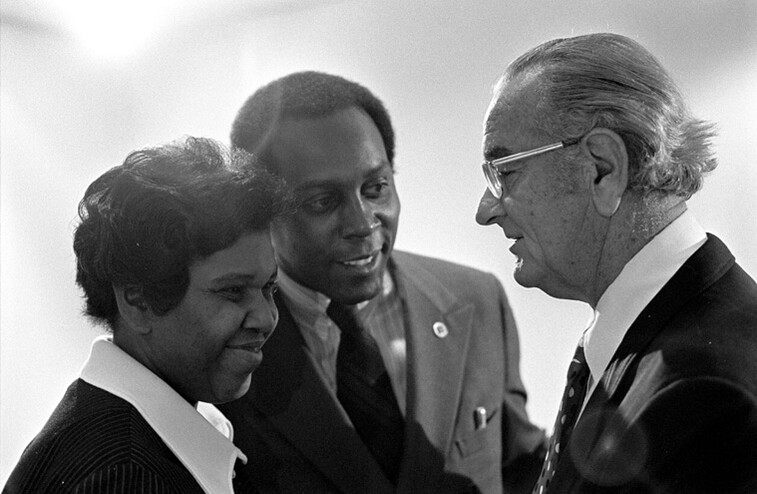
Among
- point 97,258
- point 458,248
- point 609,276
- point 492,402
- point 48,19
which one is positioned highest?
point 48,19

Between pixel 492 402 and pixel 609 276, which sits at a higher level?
pixel 609 276

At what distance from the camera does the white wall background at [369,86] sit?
4.87 ft

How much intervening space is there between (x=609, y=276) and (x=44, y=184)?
3.25 feet

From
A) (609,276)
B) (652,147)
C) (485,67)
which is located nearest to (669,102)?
(652,147)

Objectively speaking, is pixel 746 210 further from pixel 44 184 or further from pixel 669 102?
pixel 44 184

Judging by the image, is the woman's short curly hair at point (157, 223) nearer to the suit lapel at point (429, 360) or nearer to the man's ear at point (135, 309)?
the man's ear at point (135, 309)

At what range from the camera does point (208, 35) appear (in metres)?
1.62

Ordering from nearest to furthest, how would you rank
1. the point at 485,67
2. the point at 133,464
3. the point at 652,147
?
the point at 133,464, the point at 652,147, the point at 485,67

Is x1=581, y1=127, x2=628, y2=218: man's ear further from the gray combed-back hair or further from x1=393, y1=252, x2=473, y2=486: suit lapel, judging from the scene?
x1=393, y1=252, x2=473, y2=486: suit lapel

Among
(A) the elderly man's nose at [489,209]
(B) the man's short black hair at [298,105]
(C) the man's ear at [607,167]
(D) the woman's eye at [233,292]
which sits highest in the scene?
(B) the man's short black hair at [298,105]

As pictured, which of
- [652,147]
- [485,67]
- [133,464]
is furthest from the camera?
[485,67]

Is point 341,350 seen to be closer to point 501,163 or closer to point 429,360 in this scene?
point 429,360

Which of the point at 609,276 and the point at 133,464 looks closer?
the point at 133,464

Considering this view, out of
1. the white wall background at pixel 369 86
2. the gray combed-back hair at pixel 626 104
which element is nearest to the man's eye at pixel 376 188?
the white wall background at pixel 369 86
